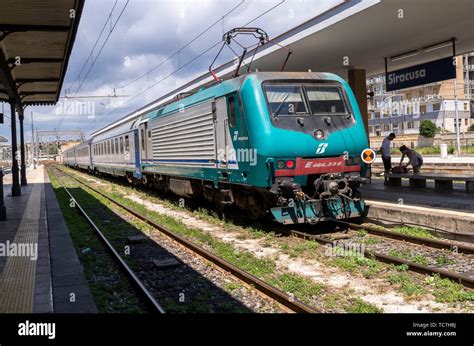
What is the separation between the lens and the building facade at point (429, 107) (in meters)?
60.3

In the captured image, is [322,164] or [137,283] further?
[322,164]

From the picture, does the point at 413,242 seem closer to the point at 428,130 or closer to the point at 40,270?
the point at 40,270

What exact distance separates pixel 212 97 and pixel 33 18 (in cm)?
410

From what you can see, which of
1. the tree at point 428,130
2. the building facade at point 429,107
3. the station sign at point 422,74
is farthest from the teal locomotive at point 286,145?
the building facade at point 429,107

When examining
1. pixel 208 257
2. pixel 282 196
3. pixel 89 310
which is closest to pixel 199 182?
pixel 282 196

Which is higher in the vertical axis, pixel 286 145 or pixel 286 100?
pixel 286 100

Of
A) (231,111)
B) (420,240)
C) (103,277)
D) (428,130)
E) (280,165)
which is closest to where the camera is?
(103,277)

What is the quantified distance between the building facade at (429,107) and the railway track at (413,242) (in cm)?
5312

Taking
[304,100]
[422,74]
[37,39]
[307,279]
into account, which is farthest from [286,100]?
[37,39]

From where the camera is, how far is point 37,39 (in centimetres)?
1189

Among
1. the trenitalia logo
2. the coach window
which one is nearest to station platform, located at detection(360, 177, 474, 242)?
the trenitalia logo

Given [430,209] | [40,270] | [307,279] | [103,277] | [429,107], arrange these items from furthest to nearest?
[429,107] → [430,209] → [40,270] → [103,277] → [307,279]

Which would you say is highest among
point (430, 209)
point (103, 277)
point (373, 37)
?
point (373, 37)

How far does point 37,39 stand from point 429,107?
60284mm
